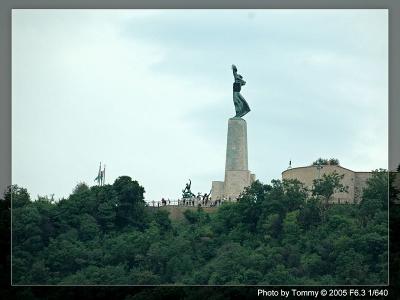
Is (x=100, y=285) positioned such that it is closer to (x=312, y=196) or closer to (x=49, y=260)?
(x=49, y=260)

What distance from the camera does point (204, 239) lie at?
163 ft

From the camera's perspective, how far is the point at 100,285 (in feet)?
149

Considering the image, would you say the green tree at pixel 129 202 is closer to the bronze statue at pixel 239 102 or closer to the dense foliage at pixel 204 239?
the dense foliage at pixel 204 239

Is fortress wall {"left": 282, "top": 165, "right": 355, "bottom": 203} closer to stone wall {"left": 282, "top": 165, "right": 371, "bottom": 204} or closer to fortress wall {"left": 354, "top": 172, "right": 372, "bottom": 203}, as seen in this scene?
stone wall {"left": 282, "top": 165, "right": 371, "bottom": 204}

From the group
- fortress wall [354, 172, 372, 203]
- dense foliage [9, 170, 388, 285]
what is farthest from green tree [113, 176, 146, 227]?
fortress wall [354, 172, 372, 203]

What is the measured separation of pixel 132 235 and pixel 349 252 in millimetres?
5379

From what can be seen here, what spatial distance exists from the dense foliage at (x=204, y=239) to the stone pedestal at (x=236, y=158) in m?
0.48

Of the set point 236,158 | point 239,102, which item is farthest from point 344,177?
point 239,102

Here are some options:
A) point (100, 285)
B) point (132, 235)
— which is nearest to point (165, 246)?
point (132, 235)

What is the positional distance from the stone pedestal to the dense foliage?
48 cm

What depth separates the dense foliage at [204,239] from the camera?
1865 inches

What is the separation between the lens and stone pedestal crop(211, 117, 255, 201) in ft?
167

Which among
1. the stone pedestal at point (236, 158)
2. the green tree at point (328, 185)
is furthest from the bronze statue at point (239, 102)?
the green tree at point (328, 185)

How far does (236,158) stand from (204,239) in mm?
2403
